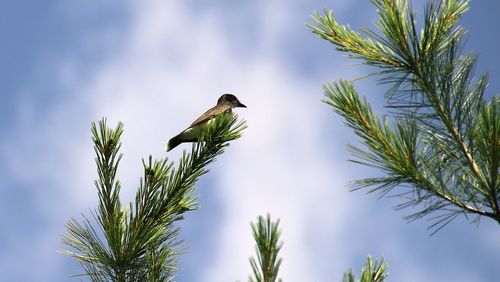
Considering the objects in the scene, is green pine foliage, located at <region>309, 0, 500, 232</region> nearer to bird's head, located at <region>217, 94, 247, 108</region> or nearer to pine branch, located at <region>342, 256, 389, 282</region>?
pine branch, located at <region>342, 256, 389, 282</region>

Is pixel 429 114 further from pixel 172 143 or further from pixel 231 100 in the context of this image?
pixel 231 100

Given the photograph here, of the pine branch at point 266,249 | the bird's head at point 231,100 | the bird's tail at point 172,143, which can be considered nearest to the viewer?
the pine branch at point 266,249

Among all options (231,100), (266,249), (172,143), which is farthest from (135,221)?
(231,100)

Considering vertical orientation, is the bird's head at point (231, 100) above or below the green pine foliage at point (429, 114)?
above

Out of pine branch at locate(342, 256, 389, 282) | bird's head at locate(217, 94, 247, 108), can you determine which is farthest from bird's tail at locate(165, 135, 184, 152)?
pine branch at locate(342, 256, 389, 282)

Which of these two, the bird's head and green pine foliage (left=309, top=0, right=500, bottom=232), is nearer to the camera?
green pine foliage (left=309, top=0, right=500, bottom=232)

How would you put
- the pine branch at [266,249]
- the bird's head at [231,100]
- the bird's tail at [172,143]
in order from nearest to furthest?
1. the pine branch at [266,249]
2. the bird's tail at [172,143]
3. the bird's head at [231,100]

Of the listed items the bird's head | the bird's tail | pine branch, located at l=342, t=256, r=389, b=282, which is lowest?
pine branch, located at l=342, t=256, r=389, b=282

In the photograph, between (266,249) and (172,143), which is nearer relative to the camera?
(266,249)

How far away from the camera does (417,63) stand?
3488mm

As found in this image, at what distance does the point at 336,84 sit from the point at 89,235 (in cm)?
159

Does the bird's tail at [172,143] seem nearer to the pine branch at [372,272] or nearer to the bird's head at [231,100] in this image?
the bird's head at [231,100]

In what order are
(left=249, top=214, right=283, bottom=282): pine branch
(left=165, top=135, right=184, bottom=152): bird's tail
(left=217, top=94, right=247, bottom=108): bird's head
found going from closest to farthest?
(left=249, top=214, right=283, bottom=282): pine branch < (left=165, top=135, right=184, bottom=152): bird's tail < (left=217, top=94, right=247, bottom=108): bird's head

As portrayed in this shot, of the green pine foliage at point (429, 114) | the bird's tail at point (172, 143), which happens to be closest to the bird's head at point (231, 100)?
the bird's tail at point (172, 143)
